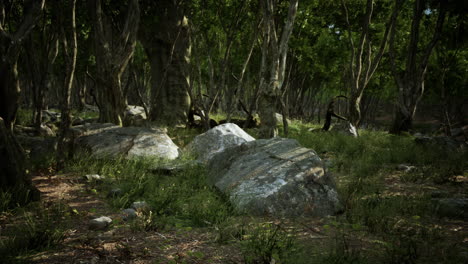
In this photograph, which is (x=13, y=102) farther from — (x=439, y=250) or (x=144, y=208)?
(x=439, y=250)

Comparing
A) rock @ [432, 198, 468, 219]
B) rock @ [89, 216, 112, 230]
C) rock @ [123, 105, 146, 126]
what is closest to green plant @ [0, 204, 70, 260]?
rock @ [89, 216, 112, 230]

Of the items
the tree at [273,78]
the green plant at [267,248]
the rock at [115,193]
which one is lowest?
the green plant at [267,248]

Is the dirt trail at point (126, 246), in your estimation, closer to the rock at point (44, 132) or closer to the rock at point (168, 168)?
the rock at point (168, 168)

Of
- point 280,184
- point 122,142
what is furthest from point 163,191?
point 122,142

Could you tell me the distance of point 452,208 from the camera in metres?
3.94

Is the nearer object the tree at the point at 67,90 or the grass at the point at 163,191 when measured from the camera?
the grass at the point at 163,191


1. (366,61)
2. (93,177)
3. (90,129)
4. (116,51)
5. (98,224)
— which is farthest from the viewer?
(366,61)

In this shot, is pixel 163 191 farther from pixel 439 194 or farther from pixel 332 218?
pixel 439 194

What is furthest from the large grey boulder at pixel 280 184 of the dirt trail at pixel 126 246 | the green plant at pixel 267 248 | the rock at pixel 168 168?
the dirt trail at pixel 126 246

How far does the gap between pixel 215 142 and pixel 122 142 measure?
88.2 inches

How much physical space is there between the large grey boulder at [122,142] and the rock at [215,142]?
535mm

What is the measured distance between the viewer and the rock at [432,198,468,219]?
3.90 m

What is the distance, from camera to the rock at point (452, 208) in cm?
390

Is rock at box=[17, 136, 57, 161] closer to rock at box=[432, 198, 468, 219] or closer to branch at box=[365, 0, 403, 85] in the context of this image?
rock at box=[432, 198, 468, 219]
